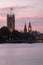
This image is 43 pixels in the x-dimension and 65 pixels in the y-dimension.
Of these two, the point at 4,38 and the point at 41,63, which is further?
the point at 4,38

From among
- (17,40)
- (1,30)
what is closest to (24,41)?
(17,40)

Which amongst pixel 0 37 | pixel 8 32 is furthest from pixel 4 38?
pixel 8 32

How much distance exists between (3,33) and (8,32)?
228 inches

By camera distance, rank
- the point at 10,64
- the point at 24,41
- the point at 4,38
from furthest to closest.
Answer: the point at 24,41 → the point at 4,38 → the point at 10,64

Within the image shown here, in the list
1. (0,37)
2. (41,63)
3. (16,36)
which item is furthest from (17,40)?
(41,63)

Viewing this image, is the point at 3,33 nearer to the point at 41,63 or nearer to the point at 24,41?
the point at 24,41

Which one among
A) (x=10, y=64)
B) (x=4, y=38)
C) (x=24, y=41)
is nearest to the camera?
(x=10, y=64)

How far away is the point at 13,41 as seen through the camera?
13300 centimetres

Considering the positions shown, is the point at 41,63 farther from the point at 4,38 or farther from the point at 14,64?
the point at 4,38

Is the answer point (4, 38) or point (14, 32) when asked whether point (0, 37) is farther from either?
point (14, 32)

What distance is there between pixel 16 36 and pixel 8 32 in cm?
366

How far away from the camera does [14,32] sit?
143m

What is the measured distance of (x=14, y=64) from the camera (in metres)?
40.5

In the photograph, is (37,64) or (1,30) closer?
(37,64)
